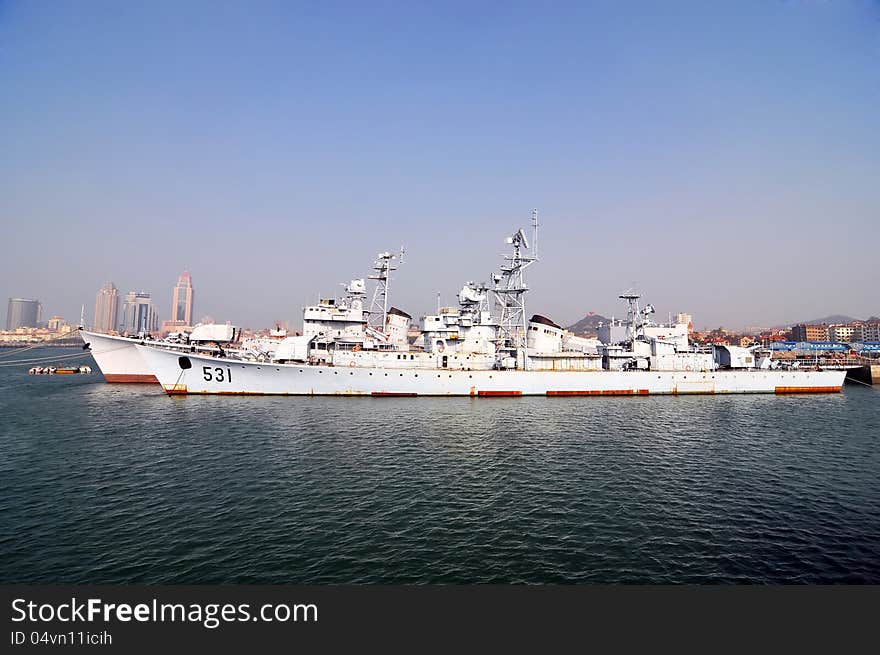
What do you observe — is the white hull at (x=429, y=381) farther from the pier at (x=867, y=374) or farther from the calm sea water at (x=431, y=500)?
the pier at (x=867, y=374)

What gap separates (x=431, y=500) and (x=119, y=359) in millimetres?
52751

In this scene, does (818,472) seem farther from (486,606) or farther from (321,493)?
(321,493)

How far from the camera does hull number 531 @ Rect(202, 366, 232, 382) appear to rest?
38.5 meters

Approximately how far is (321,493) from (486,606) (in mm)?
9506

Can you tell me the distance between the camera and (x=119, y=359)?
50.3 metres

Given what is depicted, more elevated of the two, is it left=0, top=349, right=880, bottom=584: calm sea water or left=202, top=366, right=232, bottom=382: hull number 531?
left=202, top=366, right=232, bottom=382: hull number 531

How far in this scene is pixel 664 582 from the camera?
991cm

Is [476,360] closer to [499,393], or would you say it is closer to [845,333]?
[499,393]

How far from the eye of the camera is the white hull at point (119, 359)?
4938cm

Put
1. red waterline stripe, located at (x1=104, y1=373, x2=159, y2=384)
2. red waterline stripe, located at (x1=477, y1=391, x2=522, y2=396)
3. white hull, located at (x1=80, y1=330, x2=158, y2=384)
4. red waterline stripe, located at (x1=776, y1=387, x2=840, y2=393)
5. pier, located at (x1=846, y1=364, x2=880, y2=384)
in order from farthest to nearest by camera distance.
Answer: pier, located at (x1=846, y1=364, x2=880, y2=384) < red waterline stripe, located at (x1=104, y1=373, x2=159, y2=384) < white hull, located at (x1=80, y1=330, x2=158, y2=384) < red waterline stripe, located at (x1=776, y1=387, x2=840, y2=393) < red waterline stripe, located at (x1=477, y1=391, x2=522, y2=396)

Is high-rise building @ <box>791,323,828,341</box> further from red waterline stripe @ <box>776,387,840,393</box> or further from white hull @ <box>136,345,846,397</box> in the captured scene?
white hull @ <box>136,345,846,397</box>

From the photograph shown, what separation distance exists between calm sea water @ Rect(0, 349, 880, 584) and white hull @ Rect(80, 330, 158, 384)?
2078cm

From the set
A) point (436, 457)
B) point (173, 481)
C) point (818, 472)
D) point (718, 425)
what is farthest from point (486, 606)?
point (718, 425)

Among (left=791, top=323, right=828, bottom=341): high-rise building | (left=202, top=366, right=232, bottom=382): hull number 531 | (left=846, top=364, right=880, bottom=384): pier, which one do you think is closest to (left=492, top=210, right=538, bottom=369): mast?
(left=202, top=366, right=232, bottom=382): hull number 531
